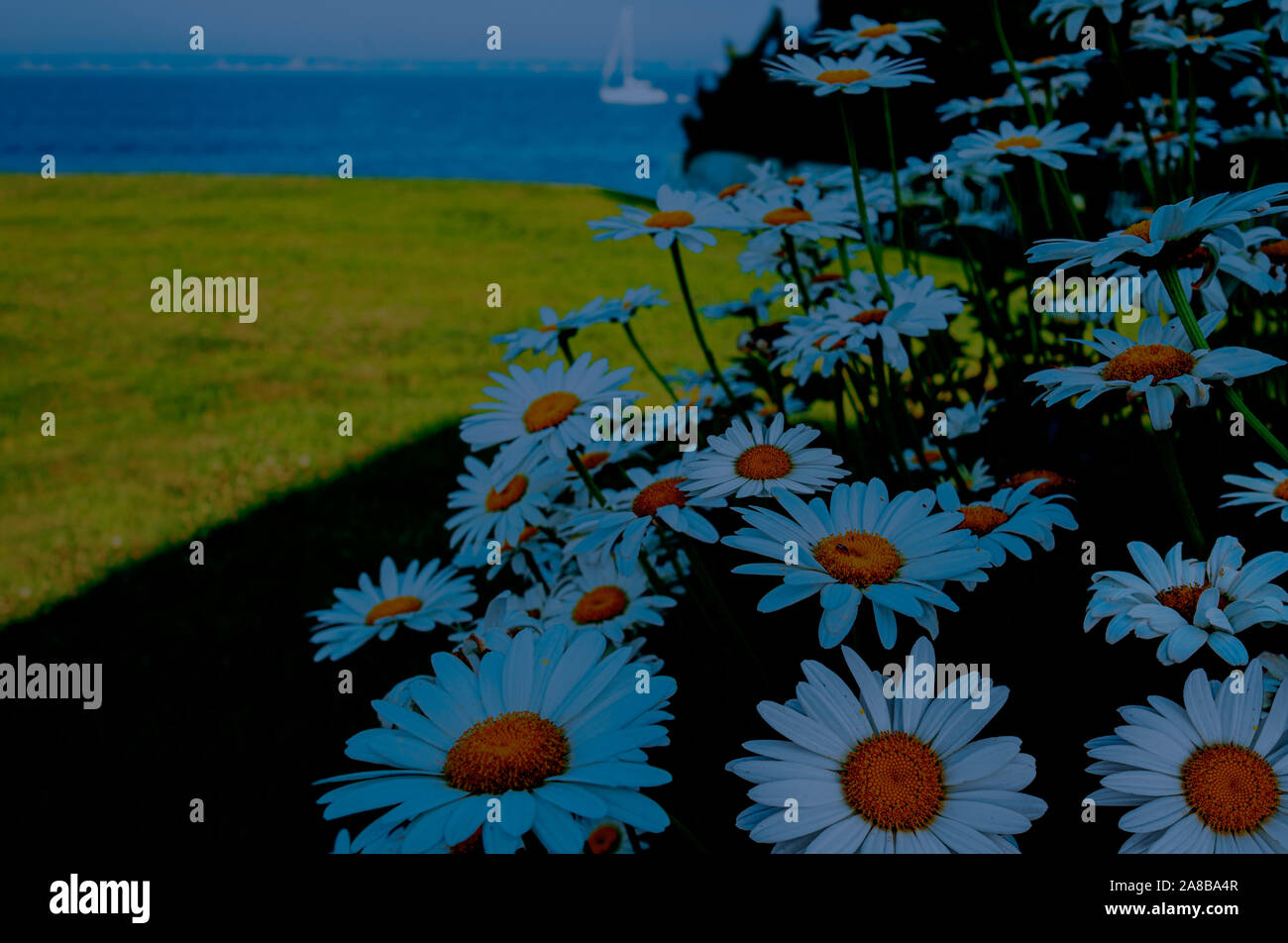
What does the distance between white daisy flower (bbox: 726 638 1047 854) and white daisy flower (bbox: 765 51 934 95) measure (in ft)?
3.26

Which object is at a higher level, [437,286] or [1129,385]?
[437,286]

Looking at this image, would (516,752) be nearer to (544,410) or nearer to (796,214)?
(544,410)

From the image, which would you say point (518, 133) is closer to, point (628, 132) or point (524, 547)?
point (628, 132)

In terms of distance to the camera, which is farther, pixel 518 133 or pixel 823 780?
pixel 518 133

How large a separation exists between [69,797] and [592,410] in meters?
2.03

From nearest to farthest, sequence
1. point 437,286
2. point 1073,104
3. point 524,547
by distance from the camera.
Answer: point 524,547 < point 1073,104 < point 437,286

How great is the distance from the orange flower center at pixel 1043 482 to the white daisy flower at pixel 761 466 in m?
0.34

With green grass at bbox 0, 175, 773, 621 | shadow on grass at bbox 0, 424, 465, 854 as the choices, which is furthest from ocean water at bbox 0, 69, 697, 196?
shadow on grass at bbox 0, 424, 465, 854

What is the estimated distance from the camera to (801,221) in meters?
1.70

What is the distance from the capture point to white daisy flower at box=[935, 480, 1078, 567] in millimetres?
1104

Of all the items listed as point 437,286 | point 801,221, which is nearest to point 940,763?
point 801,221

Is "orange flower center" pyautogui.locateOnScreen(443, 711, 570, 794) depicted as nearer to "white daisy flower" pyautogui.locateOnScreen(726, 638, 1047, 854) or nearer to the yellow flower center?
"white daisy flower" pyautogui.locateOnScreen(726, 638, 1047, 854)

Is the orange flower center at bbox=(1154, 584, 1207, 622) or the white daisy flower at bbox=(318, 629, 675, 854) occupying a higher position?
the orange flower center at bbox=(1154, 584, 1207, 622)

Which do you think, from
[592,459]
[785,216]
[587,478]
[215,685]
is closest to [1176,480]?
[587,478]
